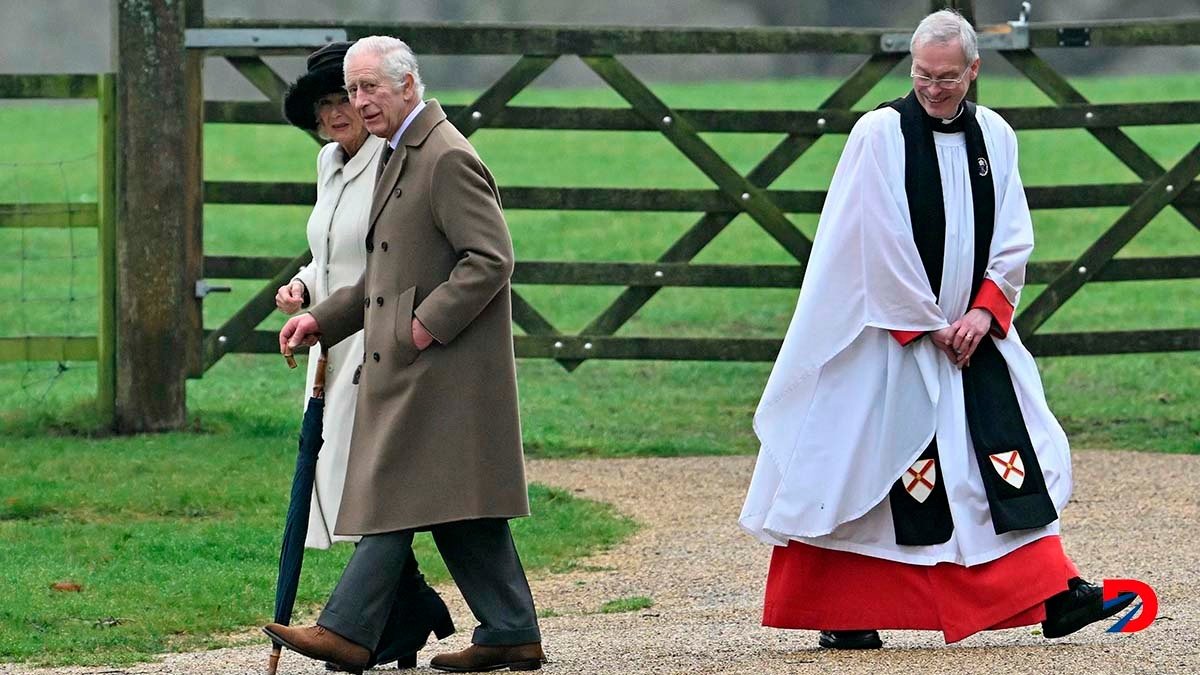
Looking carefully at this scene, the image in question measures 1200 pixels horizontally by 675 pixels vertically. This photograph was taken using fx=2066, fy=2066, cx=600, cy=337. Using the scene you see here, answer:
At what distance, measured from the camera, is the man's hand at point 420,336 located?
5457 millimetres

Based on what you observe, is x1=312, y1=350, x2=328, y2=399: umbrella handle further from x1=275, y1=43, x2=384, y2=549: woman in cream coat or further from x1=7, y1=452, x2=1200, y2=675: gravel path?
x1=7, y1=452, x2=1200, y2=675: gravel path

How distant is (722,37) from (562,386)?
3374 mm

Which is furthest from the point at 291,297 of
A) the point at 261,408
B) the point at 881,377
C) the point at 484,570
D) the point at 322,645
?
the point at 261,408

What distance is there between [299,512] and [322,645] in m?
0.44

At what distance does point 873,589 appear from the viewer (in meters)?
5.78

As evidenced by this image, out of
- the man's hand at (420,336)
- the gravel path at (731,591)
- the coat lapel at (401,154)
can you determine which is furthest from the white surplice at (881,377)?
the coat lapel at (401,154)

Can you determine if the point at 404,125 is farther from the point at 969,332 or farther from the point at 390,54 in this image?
the point at 969,332

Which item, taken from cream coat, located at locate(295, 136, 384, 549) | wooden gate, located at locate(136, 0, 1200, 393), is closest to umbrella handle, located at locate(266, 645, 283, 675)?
cream coat, located at locate(295, 136, 384, 549)

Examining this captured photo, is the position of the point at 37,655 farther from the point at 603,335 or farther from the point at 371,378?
the point at 603,335

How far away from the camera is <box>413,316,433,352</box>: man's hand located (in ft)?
17.9

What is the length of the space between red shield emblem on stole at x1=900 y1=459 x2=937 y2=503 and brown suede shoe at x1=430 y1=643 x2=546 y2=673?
1134mm

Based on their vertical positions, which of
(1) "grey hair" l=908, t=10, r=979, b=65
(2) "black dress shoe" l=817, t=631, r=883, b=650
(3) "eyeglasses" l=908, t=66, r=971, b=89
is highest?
(1) "grey hair" l=908, t=10, r=979, b=65

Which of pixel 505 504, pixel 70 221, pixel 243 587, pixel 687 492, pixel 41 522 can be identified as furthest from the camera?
pixel 70 221

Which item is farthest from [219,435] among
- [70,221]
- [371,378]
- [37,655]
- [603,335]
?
[371,378]
